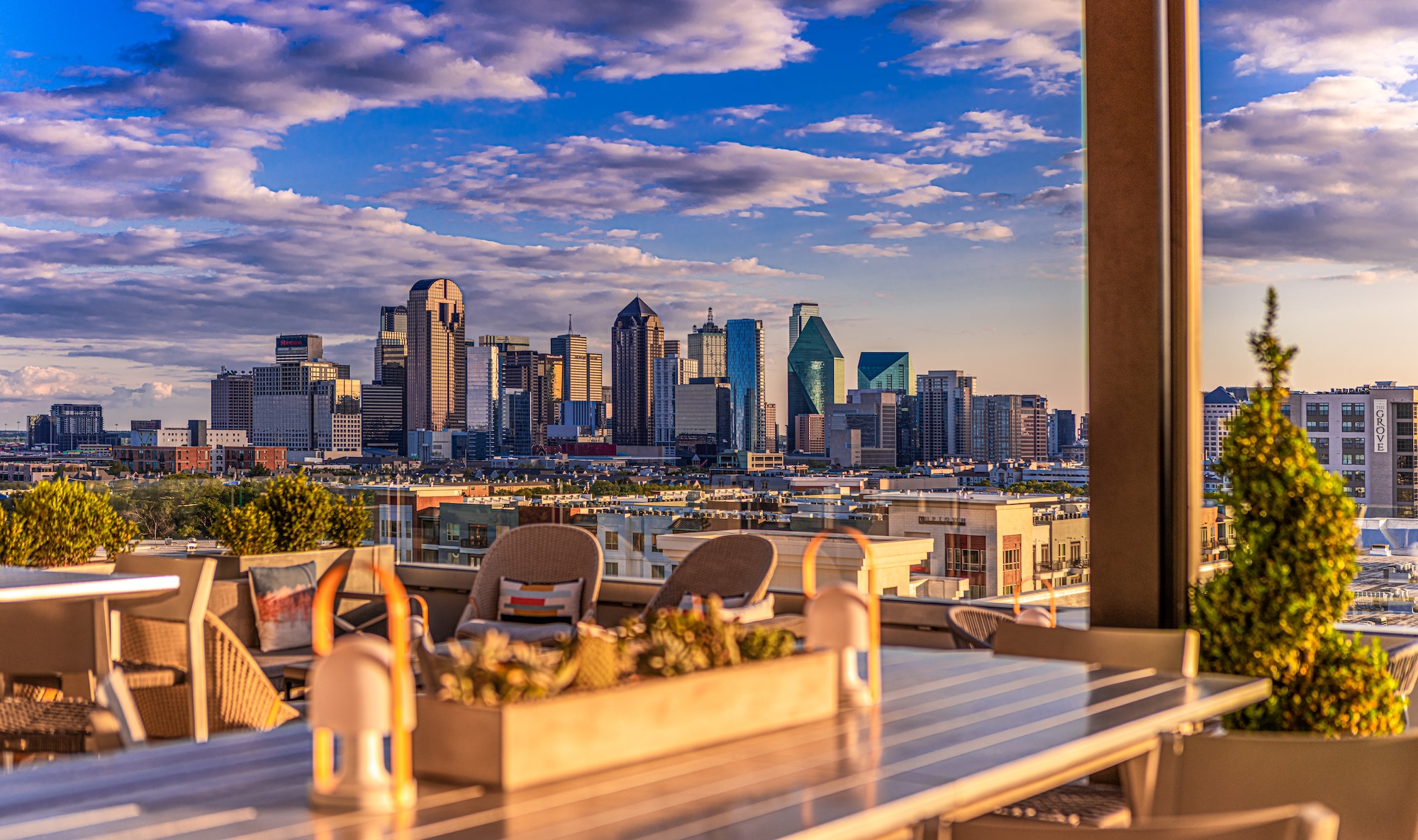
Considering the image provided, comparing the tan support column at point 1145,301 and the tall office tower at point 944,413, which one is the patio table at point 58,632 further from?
the tall office tower at point 944,413

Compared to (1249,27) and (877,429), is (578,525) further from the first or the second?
(877,429)

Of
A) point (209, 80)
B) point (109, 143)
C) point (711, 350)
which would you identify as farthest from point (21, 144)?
point (711, 350)

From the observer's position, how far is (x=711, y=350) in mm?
19391

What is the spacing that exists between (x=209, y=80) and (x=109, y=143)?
2120mm

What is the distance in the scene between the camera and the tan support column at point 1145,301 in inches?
144

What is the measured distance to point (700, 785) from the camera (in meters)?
1.55

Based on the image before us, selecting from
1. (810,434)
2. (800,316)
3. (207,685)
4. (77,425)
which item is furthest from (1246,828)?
(77,425)

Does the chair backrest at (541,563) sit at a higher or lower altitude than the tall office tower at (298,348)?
lower

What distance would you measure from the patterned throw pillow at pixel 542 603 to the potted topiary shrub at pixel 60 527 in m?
2.69

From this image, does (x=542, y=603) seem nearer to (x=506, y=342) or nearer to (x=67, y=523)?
(x=67, y=523)

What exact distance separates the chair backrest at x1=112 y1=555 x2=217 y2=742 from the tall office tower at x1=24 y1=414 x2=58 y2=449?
8241 mm

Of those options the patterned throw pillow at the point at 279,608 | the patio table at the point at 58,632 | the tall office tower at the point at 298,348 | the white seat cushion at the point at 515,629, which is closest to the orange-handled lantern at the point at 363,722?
the patio table at the point at 58,632

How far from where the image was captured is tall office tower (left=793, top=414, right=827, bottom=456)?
1027cm

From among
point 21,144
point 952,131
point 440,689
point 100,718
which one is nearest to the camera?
point 440,689
